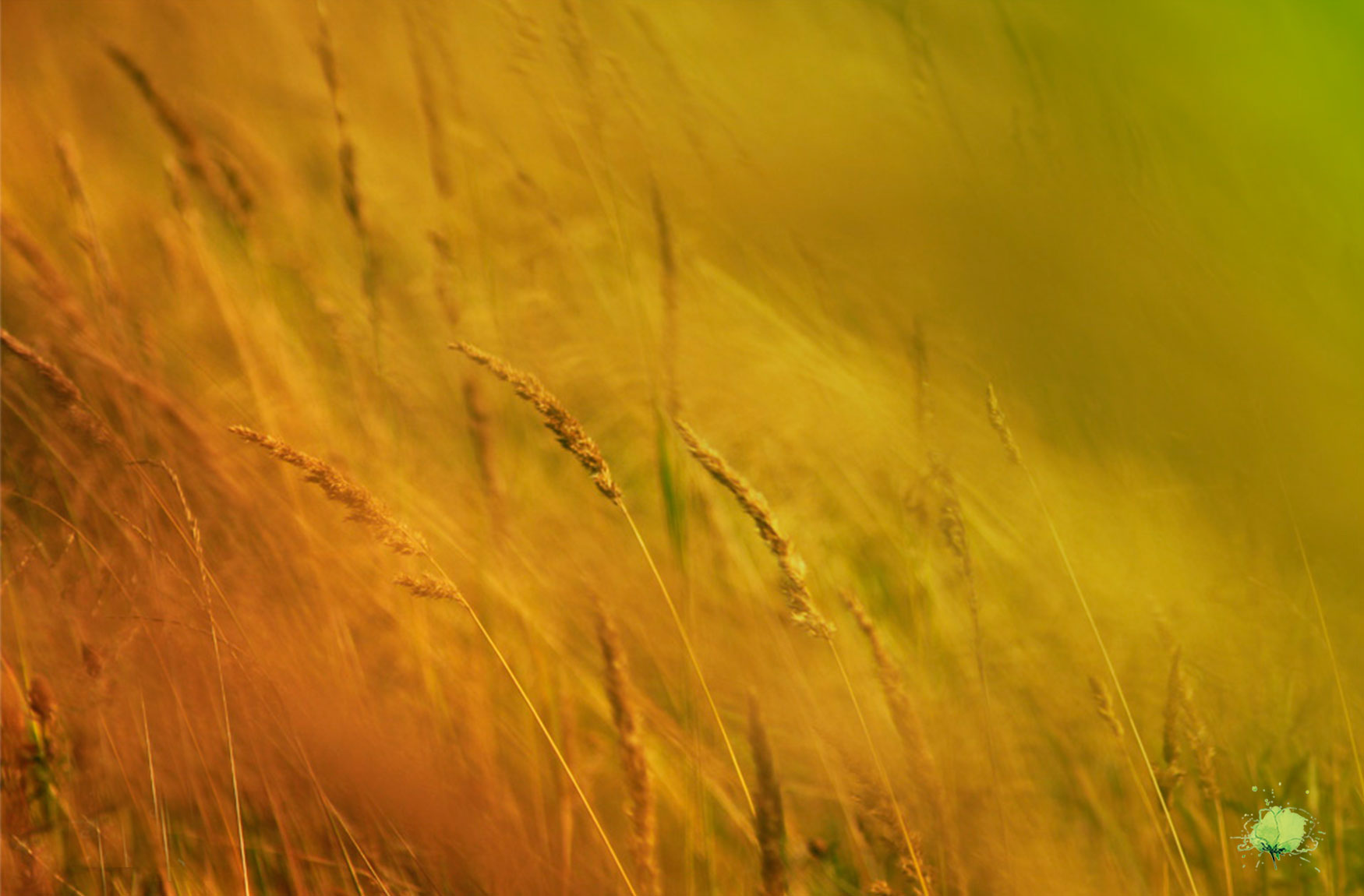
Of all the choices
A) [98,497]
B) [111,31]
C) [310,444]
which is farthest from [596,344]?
[111,31]

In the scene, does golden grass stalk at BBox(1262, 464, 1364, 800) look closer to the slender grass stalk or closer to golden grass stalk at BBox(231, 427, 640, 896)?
the slender grass stalk

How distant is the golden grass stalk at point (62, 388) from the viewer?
0.86 metres

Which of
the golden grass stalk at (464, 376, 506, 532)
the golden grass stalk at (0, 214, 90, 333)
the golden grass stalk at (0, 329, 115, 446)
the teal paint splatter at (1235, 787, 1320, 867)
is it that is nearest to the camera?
the teal paint splatter at (1235, 787, 1320, 867)

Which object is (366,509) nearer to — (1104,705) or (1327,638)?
(1104,705)

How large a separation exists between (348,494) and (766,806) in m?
0.37

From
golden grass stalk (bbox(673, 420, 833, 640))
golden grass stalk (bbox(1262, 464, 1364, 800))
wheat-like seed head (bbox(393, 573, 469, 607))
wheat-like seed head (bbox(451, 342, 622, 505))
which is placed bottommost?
wheat-like seed head (bbox(393, 573, 469, 607))

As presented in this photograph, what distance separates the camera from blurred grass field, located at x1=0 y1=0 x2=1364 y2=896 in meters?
0.78

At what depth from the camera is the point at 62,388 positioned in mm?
910

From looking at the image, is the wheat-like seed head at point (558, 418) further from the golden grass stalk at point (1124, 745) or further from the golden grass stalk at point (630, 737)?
the golden grass stalk at point (1124, 745)

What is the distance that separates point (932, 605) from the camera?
0.95 meters

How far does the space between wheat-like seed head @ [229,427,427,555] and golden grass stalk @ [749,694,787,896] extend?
294 mm

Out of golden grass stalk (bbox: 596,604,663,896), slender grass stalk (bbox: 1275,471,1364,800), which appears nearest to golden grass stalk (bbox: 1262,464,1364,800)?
slender grass stalk (bbox: 1275,471,1364,800)

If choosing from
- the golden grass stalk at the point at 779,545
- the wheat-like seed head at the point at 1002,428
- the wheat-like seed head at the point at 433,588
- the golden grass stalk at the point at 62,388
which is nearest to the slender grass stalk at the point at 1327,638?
the wheat-like seed head at the point at 1002,428

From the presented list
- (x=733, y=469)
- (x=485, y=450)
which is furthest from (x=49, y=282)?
(x=733, y=469)
